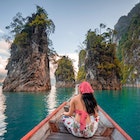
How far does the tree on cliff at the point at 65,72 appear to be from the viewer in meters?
90.9

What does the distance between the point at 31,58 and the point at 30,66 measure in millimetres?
2401

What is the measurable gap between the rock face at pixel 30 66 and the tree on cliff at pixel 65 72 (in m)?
41.4

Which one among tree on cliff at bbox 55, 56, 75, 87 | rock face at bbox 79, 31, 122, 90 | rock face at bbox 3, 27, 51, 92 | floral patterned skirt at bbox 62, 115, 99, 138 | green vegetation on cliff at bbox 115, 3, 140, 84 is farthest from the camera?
tree on cliff at bbox 55, 56, 75, 87

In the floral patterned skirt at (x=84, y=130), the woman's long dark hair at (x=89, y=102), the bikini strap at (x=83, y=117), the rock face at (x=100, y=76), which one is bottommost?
the floral patterned skirt at (x=84, y=130)

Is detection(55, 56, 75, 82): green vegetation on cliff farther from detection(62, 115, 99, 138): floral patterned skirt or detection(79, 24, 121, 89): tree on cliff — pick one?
detection(62, 115, 99, 138): floral patterned skirt

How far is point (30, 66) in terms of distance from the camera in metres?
45.0

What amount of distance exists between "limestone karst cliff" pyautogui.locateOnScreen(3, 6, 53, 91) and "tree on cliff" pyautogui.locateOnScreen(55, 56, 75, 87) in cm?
4142

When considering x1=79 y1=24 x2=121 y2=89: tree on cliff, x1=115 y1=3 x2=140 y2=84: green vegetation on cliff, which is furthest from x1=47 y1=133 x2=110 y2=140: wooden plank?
x1=115 y1=3 x2=140 y2=84: green vegetation on cliff

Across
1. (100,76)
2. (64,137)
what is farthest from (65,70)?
(64,137)

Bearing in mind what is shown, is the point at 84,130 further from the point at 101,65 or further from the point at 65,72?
the point at 65,72

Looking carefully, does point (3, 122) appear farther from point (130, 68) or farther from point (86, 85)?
point (130, 68)

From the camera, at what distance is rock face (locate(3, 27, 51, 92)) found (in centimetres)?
4347

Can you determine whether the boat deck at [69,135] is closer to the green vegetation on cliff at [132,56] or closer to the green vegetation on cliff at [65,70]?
the green vegetation on cliff at [132,56]

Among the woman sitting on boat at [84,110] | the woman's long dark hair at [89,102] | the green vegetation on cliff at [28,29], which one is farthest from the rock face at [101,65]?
the woman's long dark hair at [89,102]
